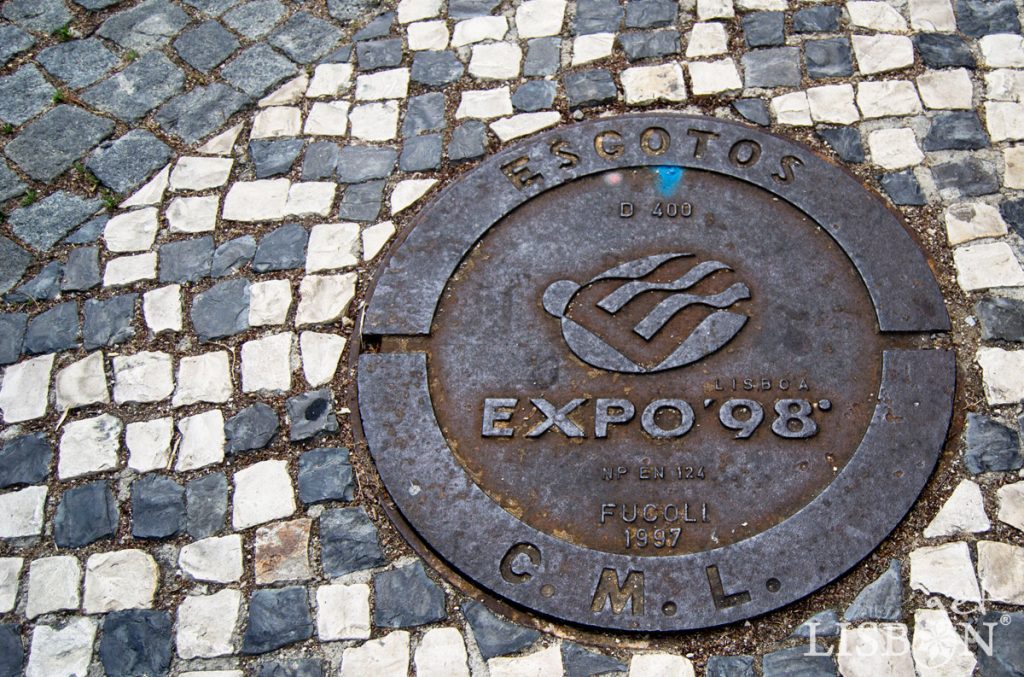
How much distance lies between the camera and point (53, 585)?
2.64 meters

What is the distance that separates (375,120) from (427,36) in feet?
1.30

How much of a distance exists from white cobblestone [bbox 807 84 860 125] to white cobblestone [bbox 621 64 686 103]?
398mm

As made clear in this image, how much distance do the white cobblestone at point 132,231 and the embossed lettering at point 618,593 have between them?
5.62ft

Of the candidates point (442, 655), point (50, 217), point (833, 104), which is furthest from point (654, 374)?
point (50, 217)

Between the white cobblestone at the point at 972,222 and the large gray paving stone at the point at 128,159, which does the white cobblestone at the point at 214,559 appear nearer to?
the large gray paving stone at the point at 128,159

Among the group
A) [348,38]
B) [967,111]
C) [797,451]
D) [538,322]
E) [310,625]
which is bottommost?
[310,625]

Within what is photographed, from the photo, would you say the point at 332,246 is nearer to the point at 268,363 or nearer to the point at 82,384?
the point at 268,363

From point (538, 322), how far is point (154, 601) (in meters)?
1.23

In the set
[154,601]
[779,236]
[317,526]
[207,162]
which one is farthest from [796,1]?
[154,601]

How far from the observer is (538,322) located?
2.83m

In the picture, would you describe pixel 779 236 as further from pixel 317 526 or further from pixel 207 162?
pixel 207 162

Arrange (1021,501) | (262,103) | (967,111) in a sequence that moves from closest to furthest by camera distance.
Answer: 1. (1021,501)
2. (967,111)
3. (262,103)

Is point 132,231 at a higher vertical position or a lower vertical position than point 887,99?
lower

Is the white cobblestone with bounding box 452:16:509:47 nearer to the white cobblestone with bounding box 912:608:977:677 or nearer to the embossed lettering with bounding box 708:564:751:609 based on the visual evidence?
the embossed lettering with bounding box 708:564:751:609
